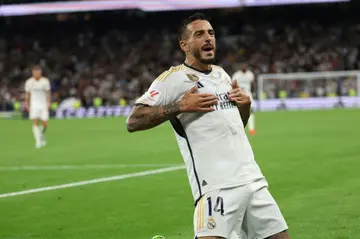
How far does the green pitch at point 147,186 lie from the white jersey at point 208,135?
126 inches

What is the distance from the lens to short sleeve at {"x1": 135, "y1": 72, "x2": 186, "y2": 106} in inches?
239

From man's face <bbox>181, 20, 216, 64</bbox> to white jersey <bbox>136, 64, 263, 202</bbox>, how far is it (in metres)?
0.15

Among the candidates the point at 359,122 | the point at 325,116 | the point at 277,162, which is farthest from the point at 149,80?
the point at 277,162

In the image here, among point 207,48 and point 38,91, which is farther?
point 38,91

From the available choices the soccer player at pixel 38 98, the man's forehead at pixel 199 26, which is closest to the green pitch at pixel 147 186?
the soccer player at pixel 38 98

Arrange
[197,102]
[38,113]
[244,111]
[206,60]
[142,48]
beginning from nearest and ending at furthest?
[197,102] < [206,60] < [244,111] < [38,113] < [142,48]

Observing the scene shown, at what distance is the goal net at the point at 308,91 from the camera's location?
41156 millimetres

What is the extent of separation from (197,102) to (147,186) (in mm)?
7989

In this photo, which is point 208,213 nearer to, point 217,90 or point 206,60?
point 217,90

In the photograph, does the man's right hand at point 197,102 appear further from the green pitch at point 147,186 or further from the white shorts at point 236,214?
the green pitch at point 147,186

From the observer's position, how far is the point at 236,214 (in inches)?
229

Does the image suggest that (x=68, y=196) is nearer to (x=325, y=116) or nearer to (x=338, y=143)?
(x=338, y=143)

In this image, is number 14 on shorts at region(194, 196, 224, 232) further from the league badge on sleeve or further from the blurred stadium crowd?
the blurred stadium crowd

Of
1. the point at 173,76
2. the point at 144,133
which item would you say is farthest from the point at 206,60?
the point at 144,133
